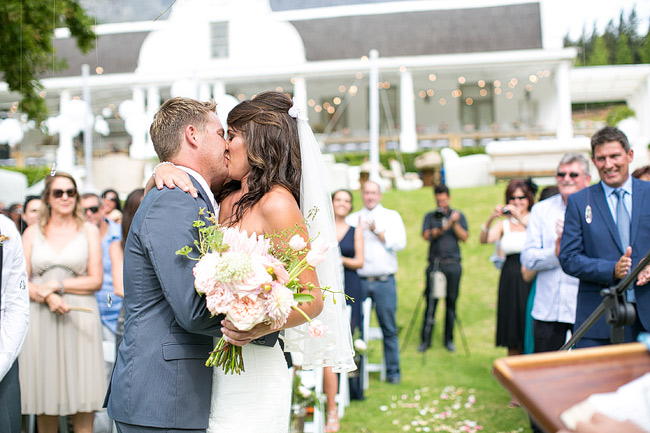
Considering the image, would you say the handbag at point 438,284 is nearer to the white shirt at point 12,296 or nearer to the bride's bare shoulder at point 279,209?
the white shirt at point 12,296

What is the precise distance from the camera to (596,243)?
425 cm

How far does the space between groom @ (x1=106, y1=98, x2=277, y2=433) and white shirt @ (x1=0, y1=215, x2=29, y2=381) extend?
0.94 m

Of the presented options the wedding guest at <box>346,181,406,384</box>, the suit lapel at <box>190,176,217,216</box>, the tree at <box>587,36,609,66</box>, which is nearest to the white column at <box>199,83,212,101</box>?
the wedding guest at <box>346,181,406,384</box>

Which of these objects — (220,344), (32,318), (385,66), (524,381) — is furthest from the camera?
(385,66)

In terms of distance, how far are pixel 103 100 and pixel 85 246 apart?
8251 mm

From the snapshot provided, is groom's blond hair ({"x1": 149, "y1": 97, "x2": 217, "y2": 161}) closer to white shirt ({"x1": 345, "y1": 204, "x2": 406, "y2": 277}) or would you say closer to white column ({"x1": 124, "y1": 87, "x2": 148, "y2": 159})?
white shirt ({"x1": 345, "y1": 204, "x2": 406, "y2": 277})

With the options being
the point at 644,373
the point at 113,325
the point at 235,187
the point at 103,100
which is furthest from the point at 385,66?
the point at 644,373

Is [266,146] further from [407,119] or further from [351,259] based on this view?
[407,119]

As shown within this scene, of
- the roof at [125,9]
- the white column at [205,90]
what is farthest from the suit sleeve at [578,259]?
the white column at [205,90]

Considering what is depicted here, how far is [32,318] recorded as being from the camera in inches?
197

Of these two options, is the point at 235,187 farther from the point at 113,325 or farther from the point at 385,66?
the point at 385,66

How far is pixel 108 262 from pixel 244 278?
14.5ft

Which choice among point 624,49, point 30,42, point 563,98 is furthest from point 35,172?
point 563,98

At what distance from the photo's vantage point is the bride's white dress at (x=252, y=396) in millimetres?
2834
